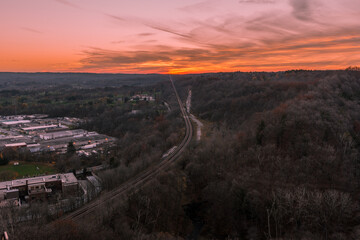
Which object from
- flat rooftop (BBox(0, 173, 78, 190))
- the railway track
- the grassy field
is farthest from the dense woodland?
the grassy field

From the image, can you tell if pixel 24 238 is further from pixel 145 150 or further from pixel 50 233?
pixel 145 150

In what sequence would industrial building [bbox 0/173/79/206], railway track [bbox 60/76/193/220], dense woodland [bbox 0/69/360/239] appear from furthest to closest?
industrial building [bbox 0/173/79/206] → railway track [bbox 60/76/193/220] → dense woodland [bbox 0/69/360/239]

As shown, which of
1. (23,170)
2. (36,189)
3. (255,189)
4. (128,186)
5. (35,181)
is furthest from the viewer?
(23,170)

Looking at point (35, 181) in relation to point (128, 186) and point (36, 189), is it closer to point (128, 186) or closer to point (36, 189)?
point (36, 189)

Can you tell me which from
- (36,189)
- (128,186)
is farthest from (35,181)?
(128,186)

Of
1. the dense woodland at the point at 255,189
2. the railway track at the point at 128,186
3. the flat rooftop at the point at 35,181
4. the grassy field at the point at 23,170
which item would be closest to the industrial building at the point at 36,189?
the flat rooftop at the point at 35,181

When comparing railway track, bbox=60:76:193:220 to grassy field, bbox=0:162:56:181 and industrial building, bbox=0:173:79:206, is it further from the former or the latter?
grassy field, bbox=0:162:56:181

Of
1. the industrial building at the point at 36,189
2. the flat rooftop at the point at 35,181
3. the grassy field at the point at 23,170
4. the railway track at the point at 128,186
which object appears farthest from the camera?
the grassy field at the point at 23,170

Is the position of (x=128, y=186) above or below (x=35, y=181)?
→ above

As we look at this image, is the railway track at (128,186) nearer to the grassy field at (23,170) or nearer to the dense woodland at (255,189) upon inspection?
the dense woodland at (255,189)
